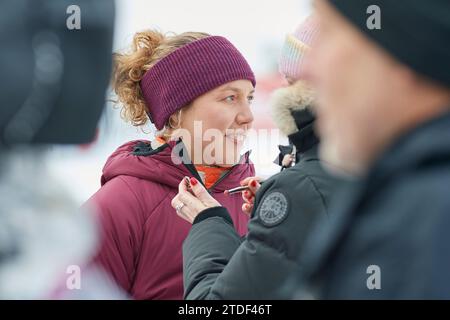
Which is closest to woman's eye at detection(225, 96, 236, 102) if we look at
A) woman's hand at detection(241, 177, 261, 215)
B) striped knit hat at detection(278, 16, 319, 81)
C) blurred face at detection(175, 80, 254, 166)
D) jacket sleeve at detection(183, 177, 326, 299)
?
blurred face at detection(175, 80, 254, 166)

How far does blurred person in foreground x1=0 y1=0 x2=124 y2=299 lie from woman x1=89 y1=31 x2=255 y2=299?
1377 mm

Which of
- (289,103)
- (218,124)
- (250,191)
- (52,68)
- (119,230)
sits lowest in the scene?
(119,230)

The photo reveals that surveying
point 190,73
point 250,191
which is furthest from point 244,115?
point 250,191

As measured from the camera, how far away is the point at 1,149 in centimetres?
84

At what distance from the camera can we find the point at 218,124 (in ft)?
8.34

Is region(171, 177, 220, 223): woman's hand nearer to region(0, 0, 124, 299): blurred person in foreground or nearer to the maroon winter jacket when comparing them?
the maroon winter jacket

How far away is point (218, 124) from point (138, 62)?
0.41 m

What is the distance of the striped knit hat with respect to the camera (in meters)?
A: 1.81

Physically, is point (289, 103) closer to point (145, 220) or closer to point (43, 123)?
point (145, 220)

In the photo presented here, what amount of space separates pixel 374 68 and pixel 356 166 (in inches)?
4.9

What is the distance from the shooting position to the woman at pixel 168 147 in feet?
7.51
